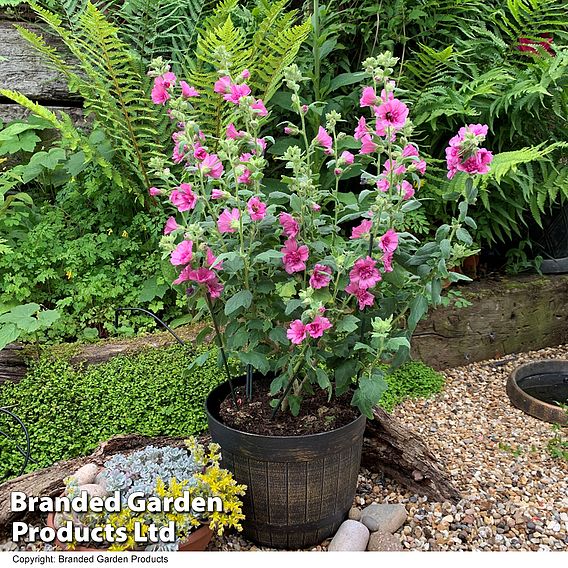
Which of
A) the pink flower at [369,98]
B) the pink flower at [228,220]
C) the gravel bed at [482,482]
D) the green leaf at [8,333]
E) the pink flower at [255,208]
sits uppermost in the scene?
the pink flower at [369,98]

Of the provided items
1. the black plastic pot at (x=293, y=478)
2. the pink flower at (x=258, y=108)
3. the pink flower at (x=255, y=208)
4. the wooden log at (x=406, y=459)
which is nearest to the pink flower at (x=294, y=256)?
the pink flower at (x=255, y=208)

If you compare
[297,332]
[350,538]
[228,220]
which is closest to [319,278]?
[297,332]

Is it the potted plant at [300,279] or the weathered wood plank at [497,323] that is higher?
the potted plant at [300,279]

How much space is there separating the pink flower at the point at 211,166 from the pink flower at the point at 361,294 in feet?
1.59

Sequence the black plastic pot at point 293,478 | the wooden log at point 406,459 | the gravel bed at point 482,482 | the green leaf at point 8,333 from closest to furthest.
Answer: the black plastic pot at point 293,478
the gravel bed at point 482,482
the wooden log at point 406,459
the green leaf at point 8,333

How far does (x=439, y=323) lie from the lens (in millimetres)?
3639

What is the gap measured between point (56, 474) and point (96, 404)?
1.52 ft

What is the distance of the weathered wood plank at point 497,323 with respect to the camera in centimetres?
365

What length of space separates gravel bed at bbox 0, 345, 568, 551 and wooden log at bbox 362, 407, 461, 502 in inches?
1.6

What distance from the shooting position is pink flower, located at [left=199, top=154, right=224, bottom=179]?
1866 millimetres

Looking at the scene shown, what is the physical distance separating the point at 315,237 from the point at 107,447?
1.05 meters

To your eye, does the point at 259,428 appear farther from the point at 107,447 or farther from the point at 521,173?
the point at 521,173

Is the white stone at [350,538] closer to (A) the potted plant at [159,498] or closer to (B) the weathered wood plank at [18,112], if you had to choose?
(A) the potted plant at [159,498]

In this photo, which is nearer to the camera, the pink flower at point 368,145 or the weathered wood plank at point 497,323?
the pink flower at point 368,145
